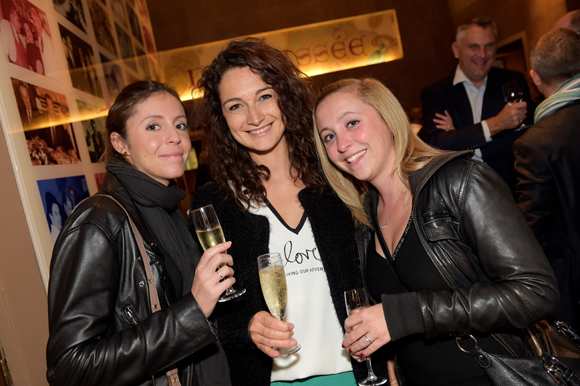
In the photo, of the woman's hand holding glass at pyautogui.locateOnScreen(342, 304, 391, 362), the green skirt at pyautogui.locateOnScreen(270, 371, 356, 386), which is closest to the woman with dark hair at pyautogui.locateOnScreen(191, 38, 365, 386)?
the green skirt at pyautogui.locateOnScreen(270, 371, 356, 386)

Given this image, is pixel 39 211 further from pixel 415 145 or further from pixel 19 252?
pixel 415 145

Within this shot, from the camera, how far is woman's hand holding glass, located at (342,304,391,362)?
54.1 inches

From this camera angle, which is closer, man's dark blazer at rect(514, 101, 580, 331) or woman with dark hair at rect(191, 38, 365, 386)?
woman with dark hair at rect(191, 38, 365, 386)

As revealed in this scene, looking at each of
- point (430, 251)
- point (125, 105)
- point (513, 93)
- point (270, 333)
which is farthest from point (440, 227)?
point (513, 93)

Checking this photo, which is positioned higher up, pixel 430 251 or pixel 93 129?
pixel 93 129

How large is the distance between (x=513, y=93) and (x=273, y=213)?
2411 mm

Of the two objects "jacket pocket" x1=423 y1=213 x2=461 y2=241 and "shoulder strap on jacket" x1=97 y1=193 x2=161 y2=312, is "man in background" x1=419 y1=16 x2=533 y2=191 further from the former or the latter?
"shoulder strap on jacket" x1=97 y1=193 x2=161 y2=312

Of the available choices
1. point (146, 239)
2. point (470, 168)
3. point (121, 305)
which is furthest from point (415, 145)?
point (121, 305)

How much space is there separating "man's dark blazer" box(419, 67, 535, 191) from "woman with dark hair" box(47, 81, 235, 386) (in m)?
2.40

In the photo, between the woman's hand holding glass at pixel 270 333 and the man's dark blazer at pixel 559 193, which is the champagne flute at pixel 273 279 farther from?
the man's dark blazer at pixel 559 193

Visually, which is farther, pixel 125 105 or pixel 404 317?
pixel 125 105

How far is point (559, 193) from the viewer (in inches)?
98.1

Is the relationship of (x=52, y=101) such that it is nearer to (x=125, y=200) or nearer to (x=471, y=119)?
(x=125, y=200)

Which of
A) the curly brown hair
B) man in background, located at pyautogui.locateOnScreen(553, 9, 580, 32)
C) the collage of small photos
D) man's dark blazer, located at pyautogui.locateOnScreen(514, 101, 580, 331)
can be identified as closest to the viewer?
the collage of small photos
